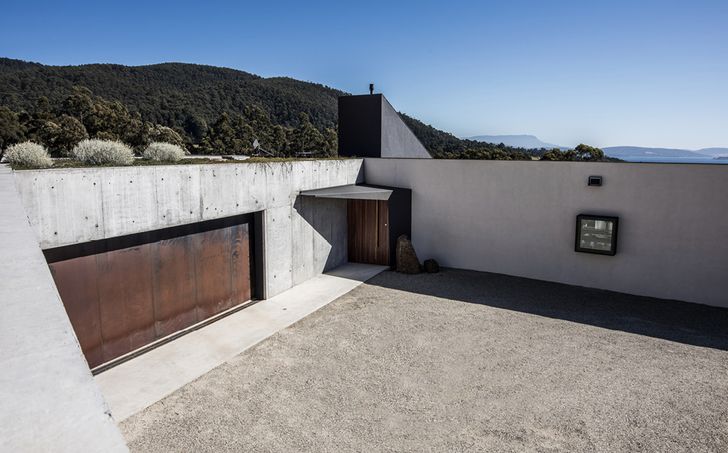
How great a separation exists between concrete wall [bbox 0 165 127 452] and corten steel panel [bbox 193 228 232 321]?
606 cm

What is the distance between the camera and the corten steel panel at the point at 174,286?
7.58 m

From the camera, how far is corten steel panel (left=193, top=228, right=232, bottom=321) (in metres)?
8.38

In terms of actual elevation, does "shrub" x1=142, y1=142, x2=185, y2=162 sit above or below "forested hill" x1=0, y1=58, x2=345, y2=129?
below

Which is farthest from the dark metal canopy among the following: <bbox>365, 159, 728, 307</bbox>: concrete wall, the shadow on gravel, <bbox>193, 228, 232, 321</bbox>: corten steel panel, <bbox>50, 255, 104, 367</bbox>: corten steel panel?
<bbox>50, 255, 104, 367</bbox>: corten steel panel

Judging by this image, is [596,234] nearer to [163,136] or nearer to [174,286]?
[174,286]

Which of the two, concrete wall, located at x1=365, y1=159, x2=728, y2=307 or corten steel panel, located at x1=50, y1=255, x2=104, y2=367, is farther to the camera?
concrete wall, located at x1=365, y1=159, x2=728, y2=307

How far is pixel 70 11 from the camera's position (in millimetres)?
15891

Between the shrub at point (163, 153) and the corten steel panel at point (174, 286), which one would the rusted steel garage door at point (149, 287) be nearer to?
the corten steel panel at point (174, 286)

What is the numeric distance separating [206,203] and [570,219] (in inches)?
329

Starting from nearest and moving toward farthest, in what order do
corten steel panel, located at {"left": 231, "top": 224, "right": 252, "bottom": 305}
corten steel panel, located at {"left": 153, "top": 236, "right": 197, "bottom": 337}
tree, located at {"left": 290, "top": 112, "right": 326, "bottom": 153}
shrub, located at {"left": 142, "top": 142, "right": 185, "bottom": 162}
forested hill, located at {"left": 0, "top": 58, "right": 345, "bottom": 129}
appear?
corten steel panel, located at {"left": 153, "top": 236, "right": 197, "bottom": 337} < shrub, located at {"left": 142, "top": 142, "right": 185, "bottom": 162} < corten steel panel, located at {"left": 231, "top": 224, "right": 252, "bottom": 305} < forested hill, located at {"left": 0, "top": 58, "right": 345, "bottom": 129} < tree, located at {"left": 290, "top": 112, "right": 326, "bottom": 153}

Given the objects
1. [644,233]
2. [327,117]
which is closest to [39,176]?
[644,233]

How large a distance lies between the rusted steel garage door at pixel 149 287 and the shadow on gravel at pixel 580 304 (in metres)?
3.72

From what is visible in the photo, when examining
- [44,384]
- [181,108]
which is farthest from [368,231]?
[181,108]

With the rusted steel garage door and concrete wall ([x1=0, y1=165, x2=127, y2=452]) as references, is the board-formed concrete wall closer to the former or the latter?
the rusted steel garage door
